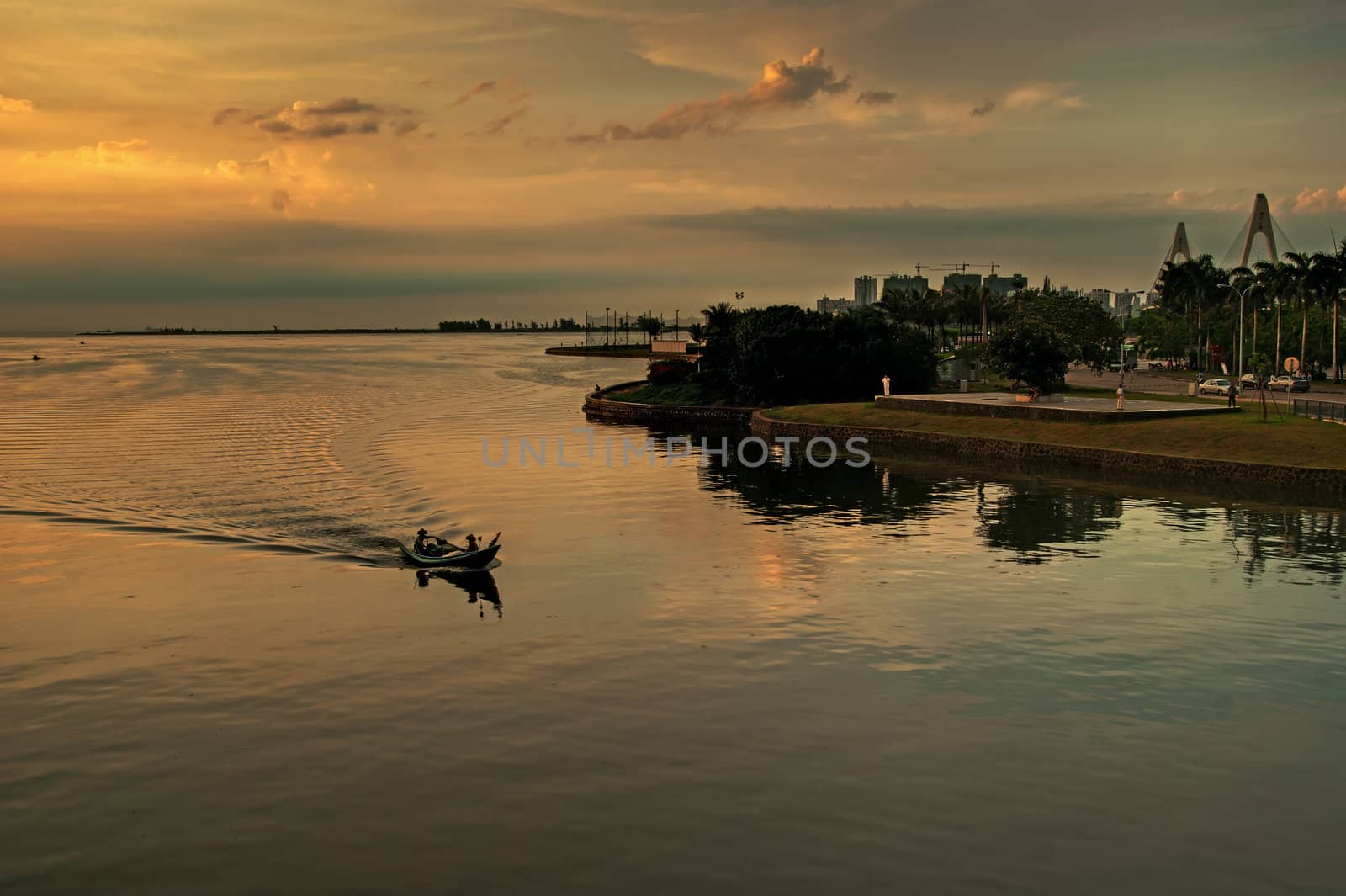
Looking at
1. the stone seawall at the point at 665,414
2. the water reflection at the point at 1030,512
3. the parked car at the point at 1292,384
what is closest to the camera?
the water reflection at the point at 1030,512

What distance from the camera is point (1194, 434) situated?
60875 mm

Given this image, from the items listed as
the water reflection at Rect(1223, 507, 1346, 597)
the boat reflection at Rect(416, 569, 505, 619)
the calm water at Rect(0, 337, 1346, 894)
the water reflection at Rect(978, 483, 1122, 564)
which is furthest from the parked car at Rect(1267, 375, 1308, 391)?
the boat reflection at Rect(416, 569, 505, 619)

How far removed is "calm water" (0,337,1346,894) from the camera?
1675 centimetres

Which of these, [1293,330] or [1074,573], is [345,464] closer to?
[1074,573]

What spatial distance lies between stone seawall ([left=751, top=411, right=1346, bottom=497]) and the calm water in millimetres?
4995

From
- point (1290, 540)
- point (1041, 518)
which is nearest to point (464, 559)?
point (1041, 518)

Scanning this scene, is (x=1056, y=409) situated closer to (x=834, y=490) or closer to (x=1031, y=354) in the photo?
(x=1031, y=354)

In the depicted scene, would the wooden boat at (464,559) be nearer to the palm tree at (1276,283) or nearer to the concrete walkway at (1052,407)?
the concrete walkway at (1052,407)

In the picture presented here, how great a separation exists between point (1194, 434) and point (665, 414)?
166 feet

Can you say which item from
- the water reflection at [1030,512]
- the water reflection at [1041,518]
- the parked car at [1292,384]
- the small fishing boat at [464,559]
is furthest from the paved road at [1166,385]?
the small fishing boat at [464,559]

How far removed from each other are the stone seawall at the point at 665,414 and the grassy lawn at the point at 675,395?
8.18 ft

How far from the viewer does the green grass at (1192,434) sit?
55375mm

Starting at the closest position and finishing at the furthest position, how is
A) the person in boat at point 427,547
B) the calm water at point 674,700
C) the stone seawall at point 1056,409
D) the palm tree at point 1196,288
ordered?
the calm water at point 674,700 < the person in boat at point 427,547 < the stone seawall at point 1056,409 < the palm tree at point 1196,288

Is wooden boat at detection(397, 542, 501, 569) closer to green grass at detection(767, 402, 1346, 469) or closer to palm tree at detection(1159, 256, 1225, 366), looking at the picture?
green grass at detection(767, 402, 1346, 469)
